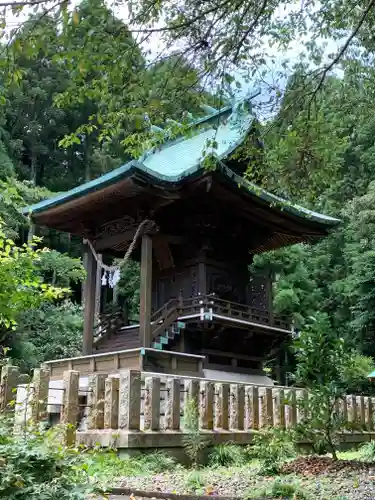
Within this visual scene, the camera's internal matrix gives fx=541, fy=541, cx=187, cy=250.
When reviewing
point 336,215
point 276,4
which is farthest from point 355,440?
point 336,215

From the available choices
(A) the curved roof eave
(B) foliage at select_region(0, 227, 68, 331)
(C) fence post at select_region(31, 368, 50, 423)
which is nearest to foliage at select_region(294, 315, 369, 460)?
(C) fence post at select_region(31, 368, 50, 423)

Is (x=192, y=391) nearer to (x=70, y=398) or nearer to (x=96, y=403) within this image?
(x=96, y=403)

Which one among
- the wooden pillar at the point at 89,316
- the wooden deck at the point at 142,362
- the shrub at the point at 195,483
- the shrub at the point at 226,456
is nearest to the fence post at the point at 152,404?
the shrub at the point at 226,456

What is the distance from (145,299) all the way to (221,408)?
4.26 metres

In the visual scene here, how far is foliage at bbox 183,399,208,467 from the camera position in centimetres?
729

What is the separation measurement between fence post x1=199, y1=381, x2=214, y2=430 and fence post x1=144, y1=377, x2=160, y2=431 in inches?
36.8

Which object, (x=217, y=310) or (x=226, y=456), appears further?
(x=217, y=310)

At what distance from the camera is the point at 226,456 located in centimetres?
738

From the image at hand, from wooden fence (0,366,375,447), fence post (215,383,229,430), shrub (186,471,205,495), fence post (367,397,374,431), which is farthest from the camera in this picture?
fence post (367,397,374,431)

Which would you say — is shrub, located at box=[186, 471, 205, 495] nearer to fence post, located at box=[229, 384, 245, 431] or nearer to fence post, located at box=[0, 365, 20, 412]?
fence post, located at box=[229, 384, 245, 431]

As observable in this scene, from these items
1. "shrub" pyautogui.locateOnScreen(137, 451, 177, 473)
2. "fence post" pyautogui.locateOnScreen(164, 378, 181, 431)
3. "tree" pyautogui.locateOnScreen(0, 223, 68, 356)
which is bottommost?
"shrub" pyautogui.locateOnScreen(137, 451, 177, 473)

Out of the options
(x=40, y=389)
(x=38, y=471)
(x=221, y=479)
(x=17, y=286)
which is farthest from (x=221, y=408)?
(x=38, y=471)

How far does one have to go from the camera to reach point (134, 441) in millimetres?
6617

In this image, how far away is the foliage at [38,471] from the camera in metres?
3.07
